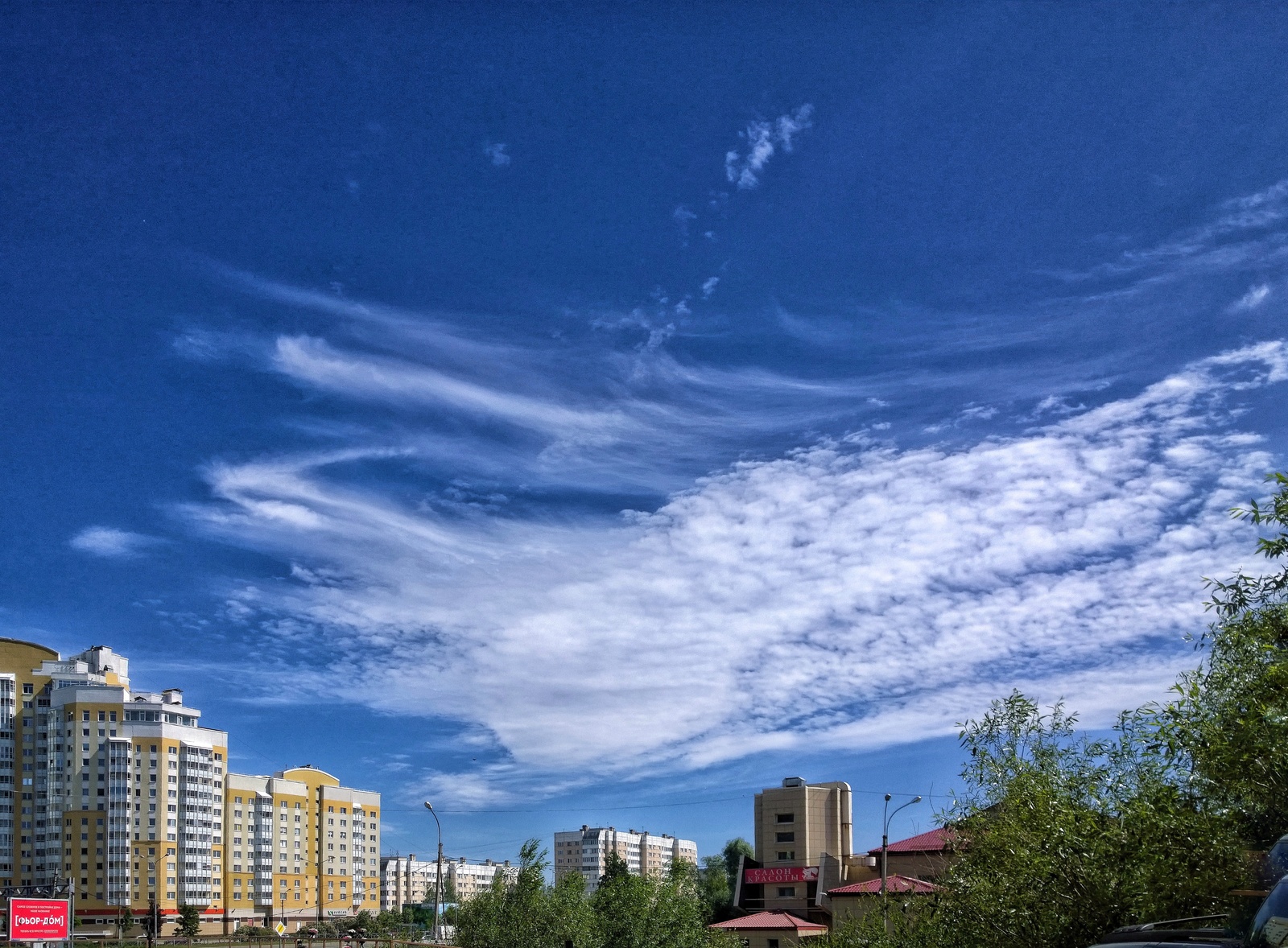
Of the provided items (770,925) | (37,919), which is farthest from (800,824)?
(37,919)

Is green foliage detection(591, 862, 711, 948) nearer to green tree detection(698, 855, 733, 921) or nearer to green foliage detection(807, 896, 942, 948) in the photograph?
green foliage detection(807, 896, 942, 948)

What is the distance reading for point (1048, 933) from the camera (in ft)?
54.6

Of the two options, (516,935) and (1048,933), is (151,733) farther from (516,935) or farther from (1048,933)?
(1048,933)

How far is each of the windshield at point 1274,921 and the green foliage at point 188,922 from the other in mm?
127130

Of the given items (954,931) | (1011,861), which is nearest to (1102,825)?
(1011,861)

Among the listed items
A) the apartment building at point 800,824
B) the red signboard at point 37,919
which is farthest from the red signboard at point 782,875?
the red signboard at point 37,919

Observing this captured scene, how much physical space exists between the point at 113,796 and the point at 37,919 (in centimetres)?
6369

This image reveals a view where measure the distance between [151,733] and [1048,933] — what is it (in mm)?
129330

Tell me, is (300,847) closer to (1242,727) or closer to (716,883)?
(716,883)

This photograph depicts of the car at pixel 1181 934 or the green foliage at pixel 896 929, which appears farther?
the green foliage at pixel 896 929

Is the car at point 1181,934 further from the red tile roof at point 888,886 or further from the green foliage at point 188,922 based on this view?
the green foliage at point 188,922

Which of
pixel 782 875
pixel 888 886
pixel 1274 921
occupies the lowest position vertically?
pixel 782 875

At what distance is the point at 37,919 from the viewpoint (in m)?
66.4

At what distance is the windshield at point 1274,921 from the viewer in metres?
11.6
